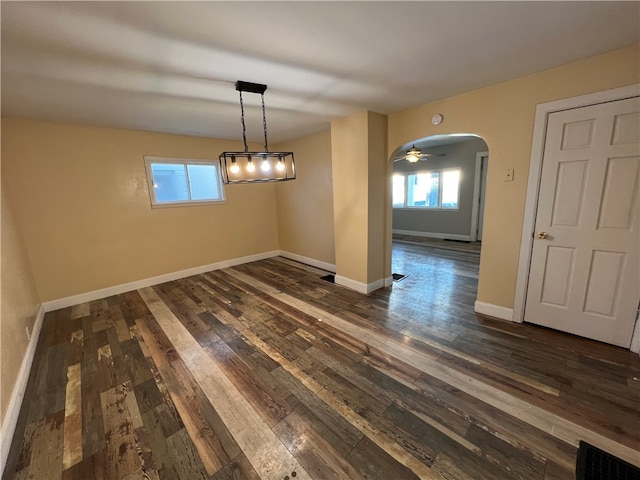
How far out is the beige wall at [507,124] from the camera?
2047 mm

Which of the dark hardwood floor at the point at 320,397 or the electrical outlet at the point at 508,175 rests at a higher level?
the electrical outlet at the point at 508,175

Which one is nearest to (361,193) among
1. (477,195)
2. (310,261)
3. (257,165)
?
(257,165)

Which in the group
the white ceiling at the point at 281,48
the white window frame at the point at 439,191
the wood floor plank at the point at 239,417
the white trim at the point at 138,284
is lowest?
the wood floor plank at the point at 239,417

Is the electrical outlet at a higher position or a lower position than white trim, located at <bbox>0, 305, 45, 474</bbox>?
higher

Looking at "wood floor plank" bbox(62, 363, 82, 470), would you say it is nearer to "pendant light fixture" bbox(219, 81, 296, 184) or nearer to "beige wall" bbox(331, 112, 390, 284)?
"pendant light fixture" bbox(219, 81, 296, 184)

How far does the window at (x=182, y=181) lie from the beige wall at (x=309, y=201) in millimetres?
1397

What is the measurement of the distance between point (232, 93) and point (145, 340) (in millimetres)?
2737

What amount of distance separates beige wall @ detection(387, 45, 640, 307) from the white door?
167 millimetres

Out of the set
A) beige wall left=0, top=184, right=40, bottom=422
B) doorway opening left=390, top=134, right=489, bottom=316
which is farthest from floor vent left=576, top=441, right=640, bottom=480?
beige wall left=0, top=184, right=40, bottom=422

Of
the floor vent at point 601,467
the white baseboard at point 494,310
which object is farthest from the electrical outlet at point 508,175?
the floor vent at point 601,467

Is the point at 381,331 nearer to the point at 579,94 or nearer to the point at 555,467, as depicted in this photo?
the point at 555,467

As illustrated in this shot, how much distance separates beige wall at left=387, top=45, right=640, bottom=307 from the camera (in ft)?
6.71

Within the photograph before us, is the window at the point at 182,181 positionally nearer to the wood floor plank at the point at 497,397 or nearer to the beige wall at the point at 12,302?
the beige wall at the point at 12,302

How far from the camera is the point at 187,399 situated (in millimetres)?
1887
